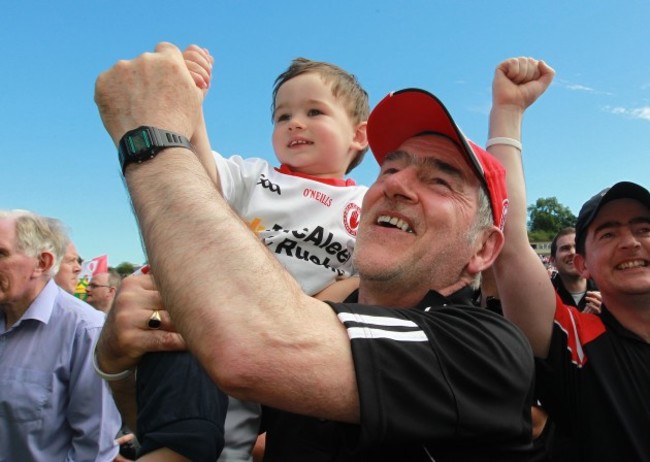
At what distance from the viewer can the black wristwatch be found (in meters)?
1.18

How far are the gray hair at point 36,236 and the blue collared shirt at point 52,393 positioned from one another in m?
0.50

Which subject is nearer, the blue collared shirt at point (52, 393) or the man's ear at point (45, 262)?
the blue collared shirt at point (52, 393)

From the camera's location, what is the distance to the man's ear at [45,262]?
414 centimetres

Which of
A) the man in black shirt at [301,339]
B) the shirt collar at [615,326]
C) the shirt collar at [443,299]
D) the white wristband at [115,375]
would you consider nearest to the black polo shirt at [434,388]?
the man in black shirt at [301,339]

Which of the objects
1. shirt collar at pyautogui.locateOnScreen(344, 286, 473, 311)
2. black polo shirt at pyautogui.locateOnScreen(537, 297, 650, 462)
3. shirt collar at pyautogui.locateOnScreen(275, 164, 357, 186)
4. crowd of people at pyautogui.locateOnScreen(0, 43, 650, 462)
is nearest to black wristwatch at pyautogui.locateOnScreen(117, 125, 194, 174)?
crowd of people at pyautogui.locateOnScreen(0, 43, 650, 462)

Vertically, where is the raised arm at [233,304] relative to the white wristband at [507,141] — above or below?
below

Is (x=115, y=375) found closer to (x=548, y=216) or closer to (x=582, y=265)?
(x=582, y=265)

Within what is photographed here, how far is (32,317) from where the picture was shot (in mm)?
3732

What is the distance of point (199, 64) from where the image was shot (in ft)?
5.47

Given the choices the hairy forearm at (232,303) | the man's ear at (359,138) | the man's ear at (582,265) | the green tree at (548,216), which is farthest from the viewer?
the green tree at (548,216)

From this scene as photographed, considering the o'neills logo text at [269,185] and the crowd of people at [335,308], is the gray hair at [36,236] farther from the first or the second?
the o'neills logo text at [269,185]

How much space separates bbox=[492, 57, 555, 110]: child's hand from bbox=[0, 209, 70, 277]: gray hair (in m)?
3.70

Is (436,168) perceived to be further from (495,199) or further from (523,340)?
(523,340)

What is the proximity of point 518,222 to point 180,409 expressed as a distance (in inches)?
67.9
